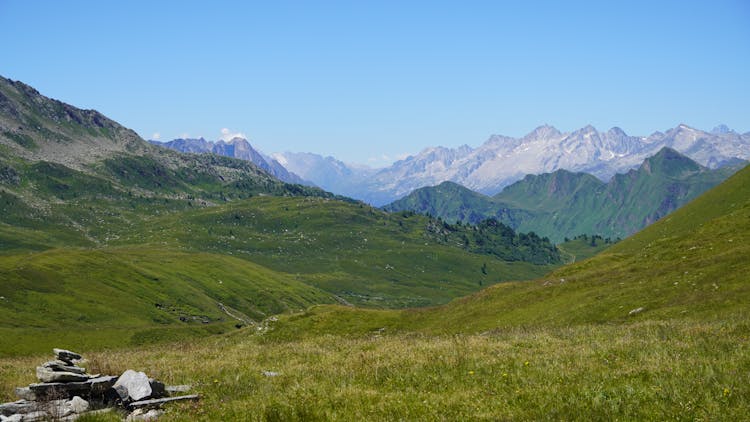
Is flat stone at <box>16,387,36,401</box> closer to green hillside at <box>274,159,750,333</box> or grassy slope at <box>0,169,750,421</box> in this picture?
grassy slope at <box>0,169,750,421</box>

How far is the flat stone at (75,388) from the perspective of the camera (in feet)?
55.3

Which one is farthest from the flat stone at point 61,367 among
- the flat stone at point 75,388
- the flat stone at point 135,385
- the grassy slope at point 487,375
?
the flat stone at point 135,385

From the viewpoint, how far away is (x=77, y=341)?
13150cm

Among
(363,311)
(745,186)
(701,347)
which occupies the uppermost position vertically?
(745,186)

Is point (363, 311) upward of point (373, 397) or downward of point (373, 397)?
downward

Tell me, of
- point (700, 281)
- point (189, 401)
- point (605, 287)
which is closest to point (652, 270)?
point (605, 287)

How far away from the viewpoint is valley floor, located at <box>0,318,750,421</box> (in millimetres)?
14312

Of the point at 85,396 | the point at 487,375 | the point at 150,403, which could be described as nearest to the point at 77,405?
the point at 85,396

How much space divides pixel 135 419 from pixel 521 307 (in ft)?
166

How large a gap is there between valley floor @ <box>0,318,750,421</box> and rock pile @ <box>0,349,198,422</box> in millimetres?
1054

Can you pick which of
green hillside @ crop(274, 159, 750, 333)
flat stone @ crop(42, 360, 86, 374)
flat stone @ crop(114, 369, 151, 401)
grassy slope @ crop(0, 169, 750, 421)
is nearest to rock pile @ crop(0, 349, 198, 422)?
flat stone @ crop(114, 369, 151, 401)

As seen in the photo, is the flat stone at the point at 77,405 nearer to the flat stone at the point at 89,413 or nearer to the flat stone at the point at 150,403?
the flat stone at the point at 89,413

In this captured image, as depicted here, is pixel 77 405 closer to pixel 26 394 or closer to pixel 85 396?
pixel 85 396

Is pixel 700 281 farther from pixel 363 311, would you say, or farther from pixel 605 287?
pixel 363 311
